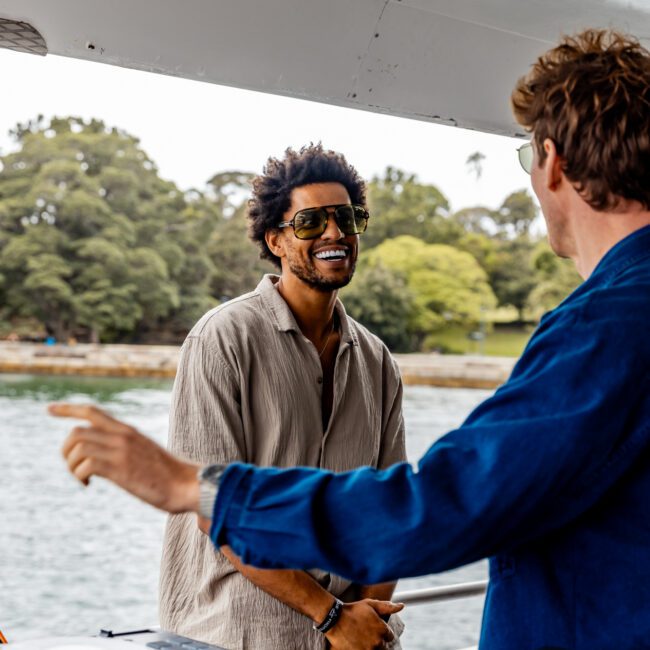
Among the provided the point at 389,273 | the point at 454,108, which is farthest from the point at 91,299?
the point at 454,108

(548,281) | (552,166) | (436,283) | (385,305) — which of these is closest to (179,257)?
(385,305)

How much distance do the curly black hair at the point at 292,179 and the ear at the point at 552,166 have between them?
1264 millimetres

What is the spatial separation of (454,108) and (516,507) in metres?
1.99

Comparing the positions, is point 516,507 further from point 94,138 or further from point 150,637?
point 94,138

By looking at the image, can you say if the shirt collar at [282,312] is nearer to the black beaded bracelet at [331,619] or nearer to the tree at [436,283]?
the black beaded bracelet at [331,619]

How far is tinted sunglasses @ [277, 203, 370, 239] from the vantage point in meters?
2.37

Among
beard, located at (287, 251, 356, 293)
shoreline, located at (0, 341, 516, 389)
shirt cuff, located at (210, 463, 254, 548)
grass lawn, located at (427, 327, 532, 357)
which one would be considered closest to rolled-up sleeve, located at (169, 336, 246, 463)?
beard, located at (287, 251, 356, 293)

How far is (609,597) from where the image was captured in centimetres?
111

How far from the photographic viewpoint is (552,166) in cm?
121

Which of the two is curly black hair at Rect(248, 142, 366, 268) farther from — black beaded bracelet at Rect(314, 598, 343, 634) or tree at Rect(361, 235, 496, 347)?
tree at Rect(361, 235, 496, 347)

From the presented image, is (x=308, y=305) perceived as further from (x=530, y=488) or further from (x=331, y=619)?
(x=530, y=488)

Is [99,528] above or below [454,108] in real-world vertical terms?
below

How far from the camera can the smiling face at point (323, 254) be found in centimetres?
234

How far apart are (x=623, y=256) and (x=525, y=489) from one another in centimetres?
31
